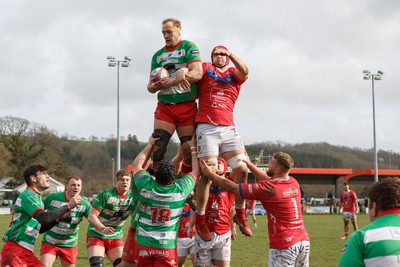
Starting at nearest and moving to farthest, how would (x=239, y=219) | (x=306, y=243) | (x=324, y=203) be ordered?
(x=306, y=243)
(x=239, y=219)
(x=324, y=203)

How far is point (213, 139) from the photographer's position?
7984 millimetres

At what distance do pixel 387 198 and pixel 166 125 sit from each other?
14.1ft

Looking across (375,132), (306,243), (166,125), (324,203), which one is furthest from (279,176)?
(324,203)

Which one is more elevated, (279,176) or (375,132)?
(375,132)

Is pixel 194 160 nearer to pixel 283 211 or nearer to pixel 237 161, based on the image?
pixel 237 161

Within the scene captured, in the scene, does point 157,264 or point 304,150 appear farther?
point 304,150

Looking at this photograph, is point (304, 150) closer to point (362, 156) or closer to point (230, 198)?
point (362, 156)

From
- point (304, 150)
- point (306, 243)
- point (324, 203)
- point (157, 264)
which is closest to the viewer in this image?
point (157, 264)

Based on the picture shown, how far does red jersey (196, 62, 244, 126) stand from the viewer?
26.2 feet

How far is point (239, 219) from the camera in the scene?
9109 millimetres

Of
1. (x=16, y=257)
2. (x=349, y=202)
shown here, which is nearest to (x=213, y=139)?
(x=16, y=257)

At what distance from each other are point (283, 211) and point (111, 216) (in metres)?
4.35

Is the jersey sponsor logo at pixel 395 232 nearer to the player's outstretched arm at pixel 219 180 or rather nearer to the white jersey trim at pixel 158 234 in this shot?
the player's outstretched arm at pixel 219 180

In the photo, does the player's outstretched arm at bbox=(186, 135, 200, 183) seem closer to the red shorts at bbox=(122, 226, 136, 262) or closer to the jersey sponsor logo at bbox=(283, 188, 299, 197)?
the jersey sponsor logo at bbox=(283, 188, 299, 197)
